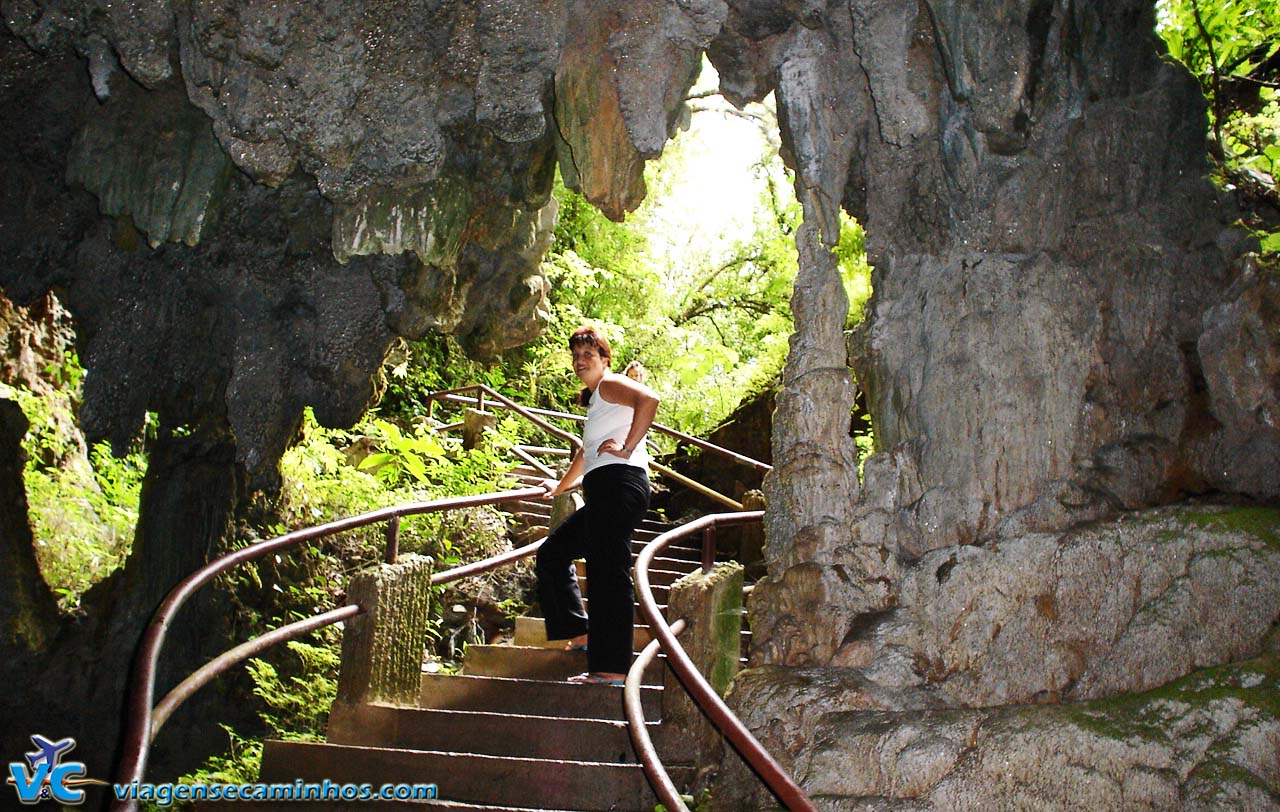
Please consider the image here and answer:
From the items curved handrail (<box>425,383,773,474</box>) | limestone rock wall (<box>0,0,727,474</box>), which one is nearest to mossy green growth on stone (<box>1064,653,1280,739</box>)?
limestone rock wall (<box>0,0,727,474</box>)

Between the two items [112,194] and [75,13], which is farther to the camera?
[112,194]

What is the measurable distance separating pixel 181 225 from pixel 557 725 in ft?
13.9

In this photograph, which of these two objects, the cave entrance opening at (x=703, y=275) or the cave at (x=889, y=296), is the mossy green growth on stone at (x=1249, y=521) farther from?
the cave entrance opening at (x=703, y=275)

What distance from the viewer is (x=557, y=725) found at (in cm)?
564

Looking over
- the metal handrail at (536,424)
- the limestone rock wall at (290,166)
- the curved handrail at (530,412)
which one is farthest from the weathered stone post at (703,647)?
the curved handrail at (530,412)

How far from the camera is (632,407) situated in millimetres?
5578

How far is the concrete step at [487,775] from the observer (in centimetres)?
511

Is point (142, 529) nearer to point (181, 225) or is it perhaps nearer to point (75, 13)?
point (181, 225)

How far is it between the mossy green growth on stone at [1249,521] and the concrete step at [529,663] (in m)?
3.03

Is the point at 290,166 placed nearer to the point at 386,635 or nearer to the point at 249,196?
the point at 249,196

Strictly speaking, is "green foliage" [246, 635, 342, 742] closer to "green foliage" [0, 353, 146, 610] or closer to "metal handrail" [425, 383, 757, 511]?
"green foliage" [0, 353, 146, 610]

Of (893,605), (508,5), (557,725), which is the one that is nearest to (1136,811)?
(893,605)

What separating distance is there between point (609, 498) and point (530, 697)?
1429 mm

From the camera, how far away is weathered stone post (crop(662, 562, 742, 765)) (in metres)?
5.59
